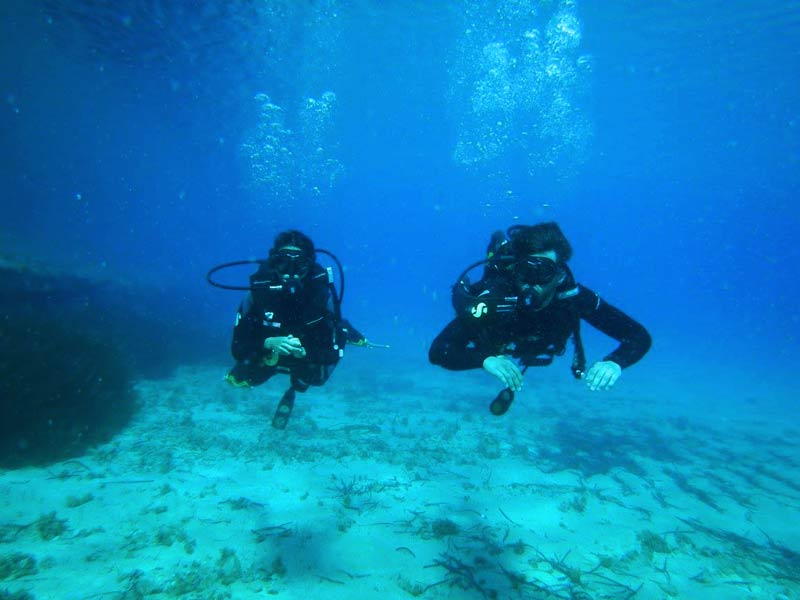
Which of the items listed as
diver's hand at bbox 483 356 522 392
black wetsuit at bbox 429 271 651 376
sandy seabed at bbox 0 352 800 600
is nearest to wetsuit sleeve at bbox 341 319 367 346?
black wetsuit at bbox 429 271 651 376

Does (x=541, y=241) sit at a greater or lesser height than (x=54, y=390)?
greater

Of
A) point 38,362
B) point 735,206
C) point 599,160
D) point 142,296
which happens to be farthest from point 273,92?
point 735,206

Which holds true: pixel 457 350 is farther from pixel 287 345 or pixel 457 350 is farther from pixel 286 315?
pixel 286 315

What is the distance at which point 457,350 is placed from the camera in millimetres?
3902

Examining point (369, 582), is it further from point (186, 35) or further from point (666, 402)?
point (186, 35)

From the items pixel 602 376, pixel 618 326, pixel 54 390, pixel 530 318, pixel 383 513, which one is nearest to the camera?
pixel 602 376

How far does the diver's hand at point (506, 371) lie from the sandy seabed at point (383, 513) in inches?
106

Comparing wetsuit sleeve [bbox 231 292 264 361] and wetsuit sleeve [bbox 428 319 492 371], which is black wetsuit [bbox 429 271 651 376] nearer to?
wetsuit sleeve [bbox 428 319 492 371]

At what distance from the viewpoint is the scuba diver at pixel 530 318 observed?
3.73 meters

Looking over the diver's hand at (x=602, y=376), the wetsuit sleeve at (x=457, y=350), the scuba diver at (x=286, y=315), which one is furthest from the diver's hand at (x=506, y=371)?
the scuba diver at (x=286, y=315)

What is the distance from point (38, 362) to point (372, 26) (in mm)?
25415

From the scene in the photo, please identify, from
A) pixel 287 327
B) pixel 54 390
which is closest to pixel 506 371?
pixel 287 327

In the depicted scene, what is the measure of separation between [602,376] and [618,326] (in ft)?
3.51

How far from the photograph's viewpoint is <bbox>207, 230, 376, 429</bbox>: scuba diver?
5.12m
